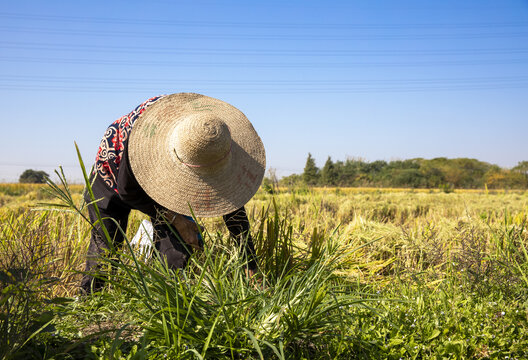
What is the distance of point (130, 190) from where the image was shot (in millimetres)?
2301

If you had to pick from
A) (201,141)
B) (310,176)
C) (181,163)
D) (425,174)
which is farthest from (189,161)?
(425,174)

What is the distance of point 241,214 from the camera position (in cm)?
242

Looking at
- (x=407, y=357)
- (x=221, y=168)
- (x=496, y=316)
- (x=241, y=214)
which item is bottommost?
(x=407, y=357)

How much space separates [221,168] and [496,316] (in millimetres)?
1520

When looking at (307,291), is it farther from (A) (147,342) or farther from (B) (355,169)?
(B) (355,169)

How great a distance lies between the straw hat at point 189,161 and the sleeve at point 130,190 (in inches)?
3.5

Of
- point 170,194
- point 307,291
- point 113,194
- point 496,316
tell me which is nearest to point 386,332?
point 307,291

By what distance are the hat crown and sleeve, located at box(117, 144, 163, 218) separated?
33 cm

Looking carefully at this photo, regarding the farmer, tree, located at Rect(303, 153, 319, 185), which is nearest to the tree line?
tree, located at Rect(303, 153, 319, 185)

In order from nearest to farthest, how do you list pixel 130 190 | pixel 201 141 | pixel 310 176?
pixel 201 141, pixel 130 190, pixel 310 176

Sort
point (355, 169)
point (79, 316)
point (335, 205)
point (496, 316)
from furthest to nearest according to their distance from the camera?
point (355, 169)
point (335, 205)
point (496, 316)
point (79, 316)

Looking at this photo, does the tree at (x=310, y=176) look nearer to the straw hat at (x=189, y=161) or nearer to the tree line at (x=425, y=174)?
the straw hat at (x=189, y=161)

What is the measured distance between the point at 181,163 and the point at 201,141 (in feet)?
0.82

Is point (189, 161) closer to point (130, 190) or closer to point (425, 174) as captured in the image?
point (130, 190)
